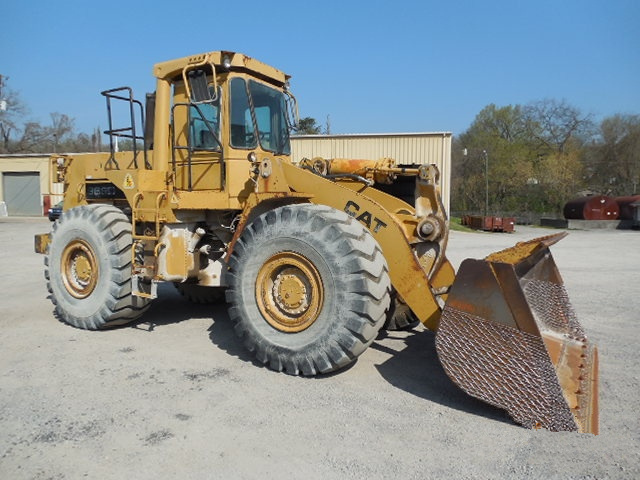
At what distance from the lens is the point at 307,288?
434 centimetres

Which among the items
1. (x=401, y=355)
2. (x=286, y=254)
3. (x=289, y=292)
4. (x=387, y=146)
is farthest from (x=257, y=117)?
(x=387, y=146)

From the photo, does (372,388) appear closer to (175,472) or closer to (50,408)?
(175,472)

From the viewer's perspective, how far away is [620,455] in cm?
302

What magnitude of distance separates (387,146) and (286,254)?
2117cm

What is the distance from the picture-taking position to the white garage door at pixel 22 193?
1368 inches

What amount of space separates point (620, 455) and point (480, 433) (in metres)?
0.82

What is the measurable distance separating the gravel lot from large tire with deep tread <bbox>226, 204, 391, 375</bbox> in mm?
311

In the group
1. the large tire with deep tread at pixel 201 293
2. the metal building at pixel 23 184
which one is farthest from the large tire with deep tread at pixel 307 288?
the metal building at pixel 23 184

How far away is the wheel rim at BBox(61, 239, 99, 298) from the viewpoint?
5.91 meters

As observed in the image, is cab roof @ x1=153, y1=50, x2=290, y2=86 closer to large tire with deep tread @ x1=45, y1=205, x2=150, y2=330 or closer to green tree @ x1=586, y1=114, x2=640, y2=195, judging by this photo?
large tire with deep tread @ x1=45, y1=205, x2=150, y2=330

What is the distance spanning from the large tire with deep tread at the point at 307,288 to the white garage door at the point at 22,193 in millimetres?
35741

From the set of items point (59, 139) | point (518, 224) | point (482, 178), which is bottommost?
point (518, 224)

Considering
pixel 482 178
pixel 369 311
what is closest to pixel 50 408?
pixel 369 311

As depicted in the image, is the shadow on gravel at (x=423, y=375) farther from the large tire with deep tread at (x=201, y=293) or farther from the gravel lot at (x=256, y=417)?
the large tire with deep tread at (x=201, y=293)
